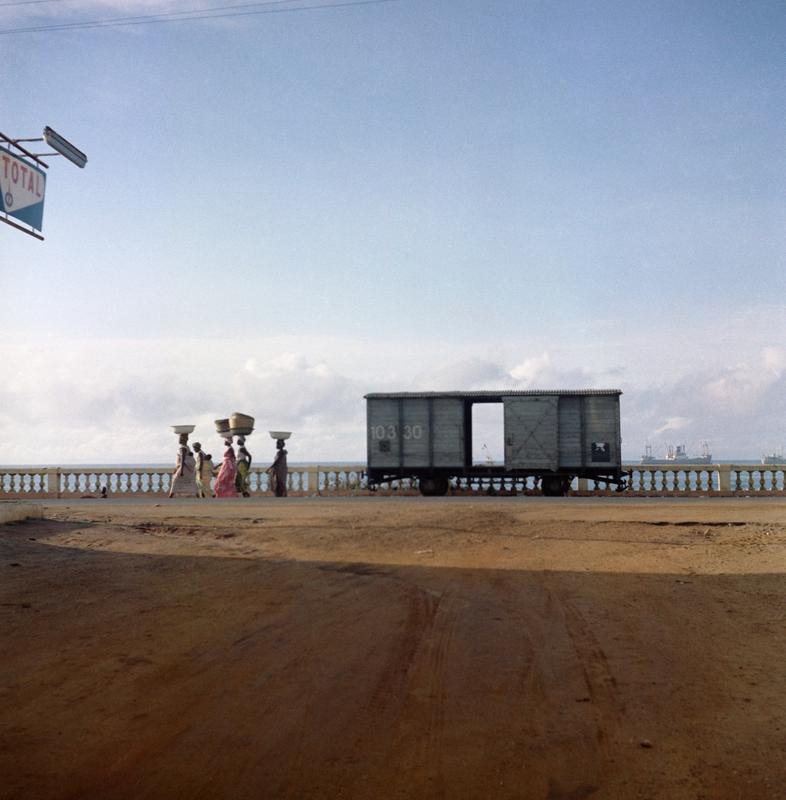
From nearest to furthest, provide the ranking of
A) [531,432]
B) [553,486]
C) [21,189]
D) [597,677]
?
[597,677] < [21,189] < [531,432] < [553,486]

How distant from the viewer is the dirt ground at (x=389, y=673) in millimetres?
4480

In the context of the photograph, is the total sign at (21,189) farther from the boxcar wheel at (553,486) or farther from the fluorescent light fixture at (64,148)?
the boxcar wheel at (553,486)

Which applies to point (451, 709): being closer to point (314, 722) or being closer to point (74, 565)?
point (314, 722)

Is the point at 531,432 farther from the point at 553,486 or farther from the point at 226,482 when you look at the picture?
the point at 226,482

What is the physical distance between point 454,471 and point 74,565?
1901cm

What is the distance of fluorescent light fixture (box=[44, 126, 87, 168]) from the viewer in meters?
17.3

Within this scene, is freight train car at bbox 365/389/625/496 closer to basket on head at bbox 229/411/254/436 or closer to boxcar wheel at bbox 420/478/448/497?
boxcar wheel at bbox 420/478/448/497

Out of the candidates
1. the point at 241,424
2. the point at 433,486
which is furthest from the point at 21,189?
the point at 433,486

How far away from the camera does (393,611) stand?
801 centimetres

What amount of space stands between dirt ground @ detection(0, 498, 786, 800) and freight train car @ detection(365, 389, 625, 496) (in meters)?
15.6

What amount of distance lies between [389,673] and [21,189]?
14.9 meters

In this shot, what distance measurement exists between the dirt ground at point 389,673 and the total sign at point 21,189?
828 cm

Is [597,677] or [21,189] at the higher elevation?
[21,189]

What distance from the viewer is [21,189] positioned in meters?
17.0
